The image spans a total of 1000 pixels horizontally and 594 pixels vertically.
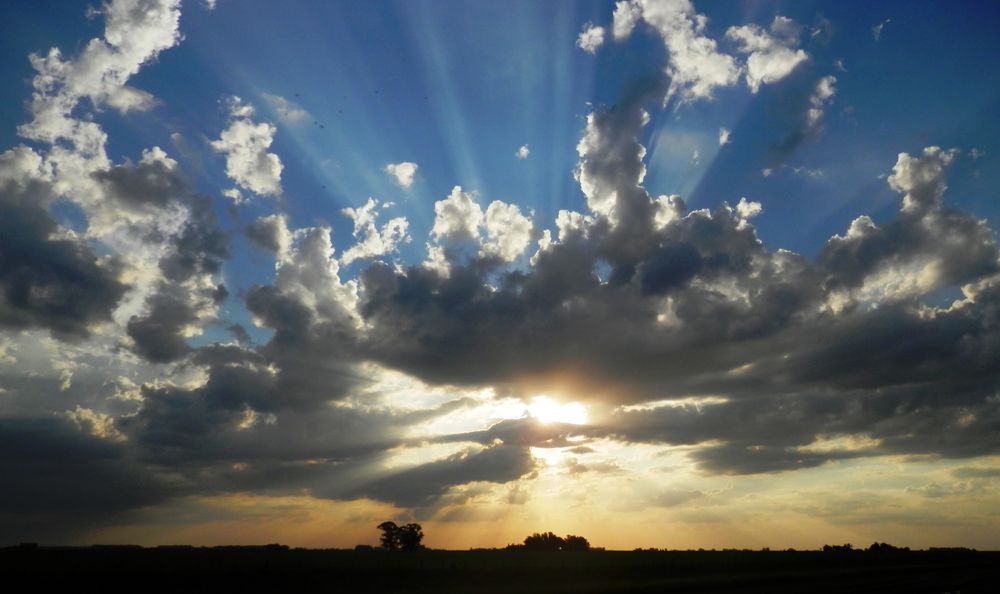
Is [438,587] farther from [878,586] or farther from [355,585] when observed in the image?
[878,586]

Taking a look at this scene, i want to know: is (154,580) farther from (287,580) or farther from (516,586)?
(516,586)

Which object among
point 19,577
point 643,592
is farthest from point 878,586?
point 19,577

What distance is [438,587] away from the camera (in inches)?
3000

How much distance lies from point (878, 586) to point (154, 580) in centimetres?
8310

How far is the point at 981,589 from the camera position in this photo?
61781 millimetres

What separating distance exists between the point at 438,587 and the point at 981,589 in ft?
191

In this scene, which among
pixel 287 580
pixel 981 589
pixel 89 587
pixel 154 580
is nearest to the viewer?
pixel 981 589

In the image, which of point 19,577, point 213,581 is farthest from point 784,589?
point 19,577

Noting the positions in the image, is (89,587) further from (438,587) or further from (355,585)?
(438,587)

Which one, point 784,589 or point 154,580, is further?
point 154,580

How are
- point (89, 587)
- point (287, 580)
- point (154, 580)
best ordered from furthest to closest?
point (287, 580)
point (154, 580)
point (89, 587)

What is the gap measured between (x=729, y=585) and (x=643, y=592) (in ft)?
53.5

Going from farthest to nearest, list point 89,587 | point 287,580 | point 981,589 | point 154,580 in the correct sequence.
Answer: point 287,580 < point 154,580 < point 89,587 < point 981,589

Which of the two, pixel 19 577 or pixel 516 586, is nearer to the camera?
pixel 19 577
